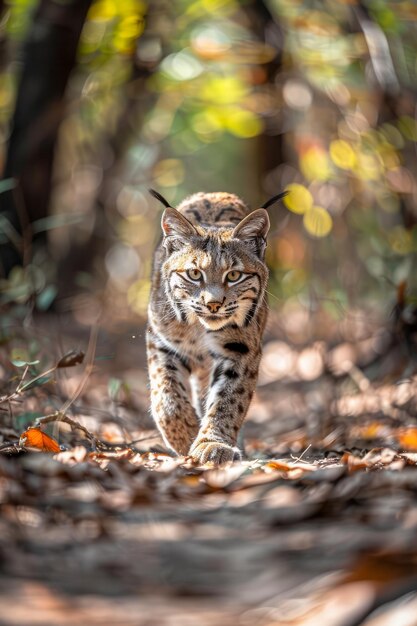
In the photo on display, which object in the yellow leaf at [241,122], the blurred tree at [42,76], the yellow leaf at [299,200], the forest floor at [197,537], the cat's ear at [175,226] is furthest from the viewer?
the yellow leaf at [241,122]

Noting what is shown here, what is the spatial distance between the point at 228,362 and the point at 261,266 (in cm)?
66

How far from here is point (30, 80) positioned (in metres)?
10.8

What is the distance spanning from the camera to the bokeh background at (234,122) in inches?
357

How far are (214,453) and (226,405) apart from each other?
0.61m

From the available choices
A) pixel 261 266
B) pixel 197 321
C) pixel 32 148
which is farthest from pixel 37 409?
pixel 32 148

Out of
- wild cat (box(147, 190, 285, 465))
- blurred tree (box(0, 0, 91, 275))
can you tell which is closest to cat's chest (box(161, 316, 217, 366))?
wild cat (box(147, 190, 285, 465))

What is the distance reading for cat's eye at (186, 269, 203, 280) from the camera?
575 centimetres

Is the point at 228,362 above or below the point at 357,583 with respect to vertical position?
below

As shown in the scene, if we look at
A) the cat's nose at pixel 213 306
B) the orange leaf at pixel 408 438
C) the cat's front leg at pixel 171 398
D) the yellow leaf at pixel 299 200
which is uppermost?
the cat's nose at pixel 213 306

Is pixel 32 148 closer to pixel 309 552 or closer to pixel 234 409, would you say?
pixel 234 409

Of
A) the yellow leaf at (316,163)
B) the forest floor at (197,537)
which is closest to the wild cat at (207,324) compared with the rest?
the forest floor at (197,537)

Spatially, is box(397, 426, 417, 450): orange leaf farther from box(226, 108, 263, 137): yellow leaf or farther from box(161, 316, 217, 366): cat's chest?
box(226, 108, 263, 137): yellow leaf

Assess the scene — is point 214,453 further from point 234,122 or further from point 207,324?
point 234,122

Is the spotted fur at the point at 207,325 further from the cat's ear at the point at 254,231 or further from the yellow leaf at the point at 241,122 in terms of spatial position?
the yellow leaf at the point at 241,122
